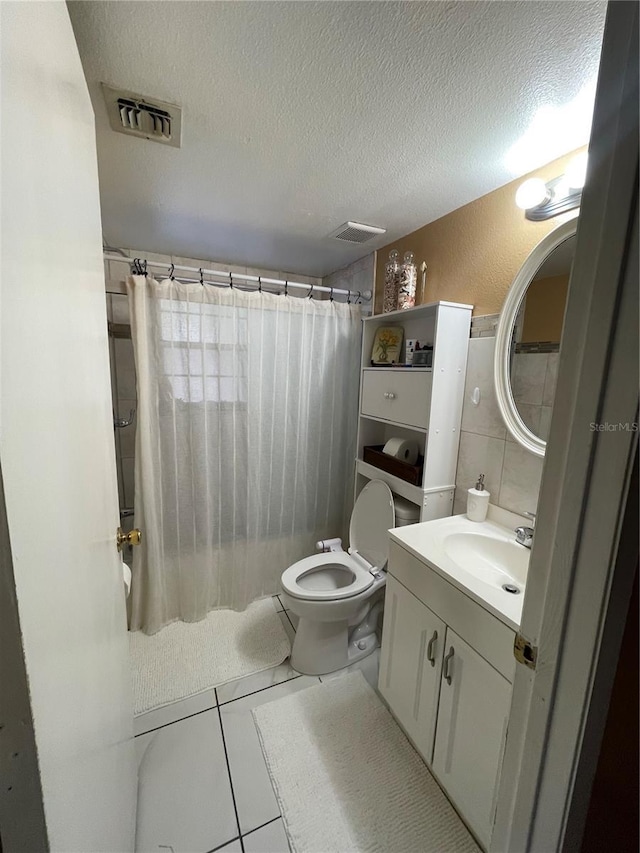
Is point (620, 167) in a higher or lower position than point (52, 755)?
higher

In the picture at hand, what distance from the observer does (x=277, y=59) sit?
2.77 feet

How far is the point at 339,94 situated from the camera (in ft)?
3.07

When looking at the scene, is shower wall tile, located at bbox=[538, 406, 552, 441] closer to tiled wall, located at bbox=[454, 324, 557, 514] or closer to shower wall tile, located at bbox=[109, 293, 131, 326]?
tiled wall, located at bbox=[454, 324, 557, 514]

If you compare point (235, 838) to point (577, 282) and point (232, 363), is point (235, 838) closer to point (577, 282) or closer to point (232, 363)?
point (577, 282)

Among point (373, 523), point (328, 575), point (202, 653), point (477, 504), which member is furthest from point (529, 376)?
point (202, 653)

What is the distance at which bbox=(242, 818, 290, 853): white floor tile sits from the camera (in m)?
1.02

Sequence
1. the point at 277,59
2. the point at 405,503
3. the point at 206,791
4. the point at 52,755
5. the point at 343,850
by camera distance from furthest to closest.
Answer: the point at 405,503 < the point at 206,791 < the point at 343,850 < the point at 277,59 < the point at 52,755

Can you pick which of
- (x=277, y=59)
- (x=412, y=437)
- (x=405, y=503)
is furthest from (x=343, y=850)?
(x=277, y=59)

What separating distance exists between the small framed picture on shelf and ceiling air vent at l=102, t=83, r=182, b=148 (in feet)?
4.06

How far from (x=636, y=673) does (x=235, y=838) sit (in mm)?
1315

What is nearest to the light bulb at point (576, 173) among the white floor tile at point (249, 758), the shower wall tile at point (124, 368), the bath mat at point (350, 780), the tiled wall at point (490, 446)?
the tiled wall at point (490, 446)

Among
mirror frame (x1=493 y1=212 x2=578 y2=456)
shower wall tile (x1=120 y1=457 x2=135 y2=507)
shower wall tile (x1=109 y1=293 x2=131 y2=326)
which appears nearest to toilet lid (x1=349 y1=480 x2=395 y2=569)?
mirror frame (x1=493 y1=212 x2=578 y2=456)

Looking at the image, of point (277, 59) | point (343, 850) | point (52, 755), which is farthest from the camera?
point (343, 850)

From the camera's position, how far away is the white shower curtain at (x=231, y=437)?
1.71 meters
